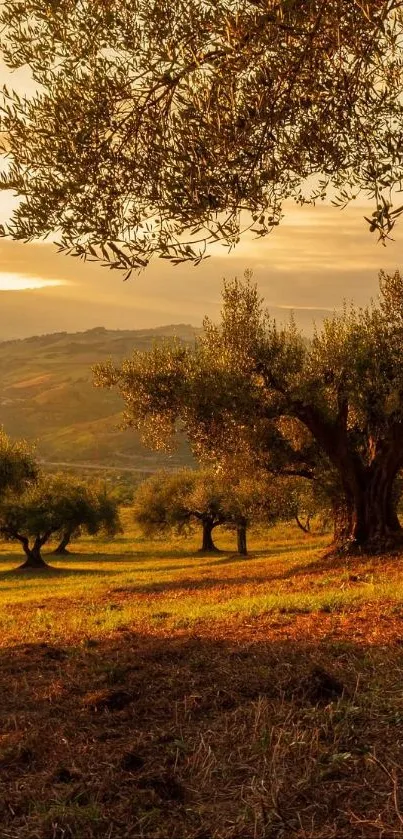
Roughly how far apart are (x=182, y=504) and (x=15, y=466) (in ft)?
73.4

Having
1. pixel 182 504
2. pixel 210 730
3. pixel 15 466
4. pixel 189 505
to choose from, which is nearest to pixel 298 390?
pixel 210 730

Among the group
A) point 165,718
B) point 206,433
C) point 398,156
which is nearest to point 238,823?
point 165,718

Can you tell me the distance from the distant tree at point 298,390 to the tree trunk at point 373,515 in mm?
41

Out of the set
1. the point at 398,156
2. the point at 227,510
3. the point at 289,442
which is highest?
the point at 398,156

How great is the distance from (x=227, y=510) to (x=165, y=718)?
Result: 55406 millimetres

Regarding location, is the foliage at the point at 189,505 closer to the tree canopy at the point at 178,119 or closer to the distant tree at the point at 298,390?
the distant tree at the point at 298,390

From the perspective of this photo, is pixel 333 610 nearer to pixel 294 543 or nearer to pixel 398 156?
pixel 398 156

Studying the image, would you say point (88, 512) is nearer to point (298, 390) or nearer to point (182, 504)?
point (182, 504)

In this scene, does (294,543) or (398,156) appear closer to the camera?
(398,156)

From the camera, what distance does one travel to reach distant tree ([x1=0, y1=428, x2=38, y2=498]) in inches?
2061

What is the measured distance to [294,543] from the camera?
68688 millimetres

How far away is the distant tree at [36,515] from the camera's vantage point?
57844 millimetres

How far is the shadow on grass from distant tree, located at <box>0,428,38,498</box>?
45.0 metres

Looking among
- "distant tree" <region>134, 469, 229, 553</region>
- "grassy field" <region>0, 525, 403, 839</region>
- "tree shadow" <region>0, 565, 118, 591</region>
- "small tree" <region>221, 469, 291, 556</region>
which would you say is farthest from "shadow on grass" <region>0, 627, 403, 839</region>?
"distant tree" <region>134, 469, 229, 553</region>
